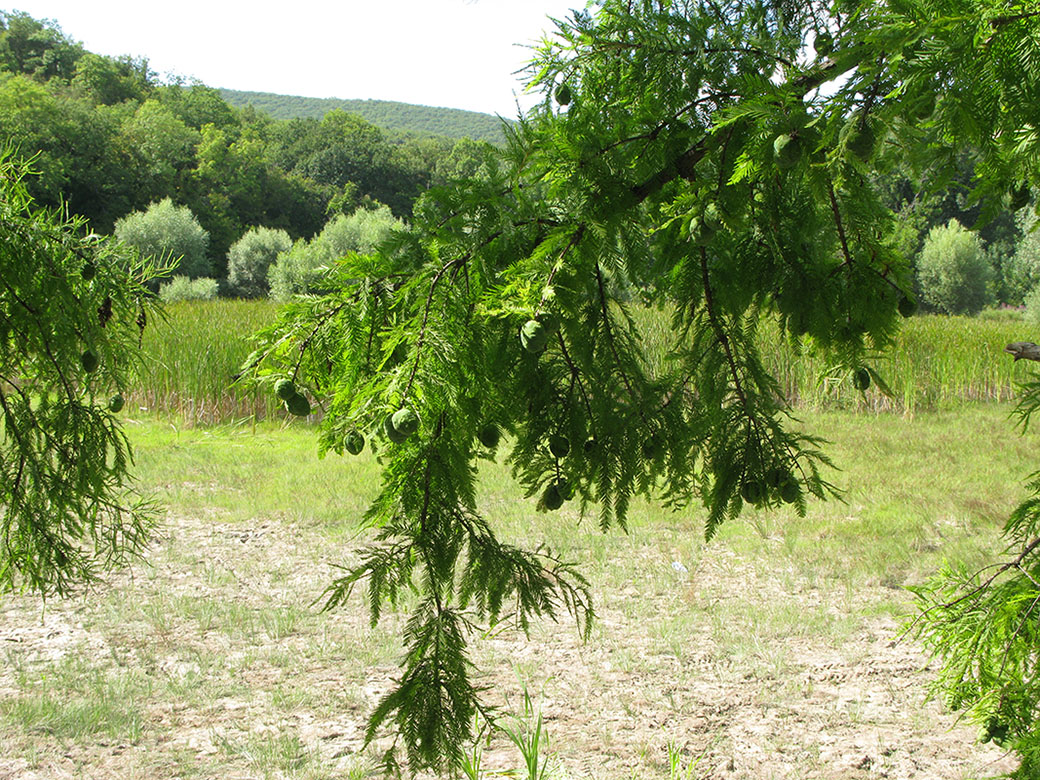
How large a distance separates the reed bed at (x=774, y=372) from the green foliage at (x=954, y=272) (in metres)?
21.0

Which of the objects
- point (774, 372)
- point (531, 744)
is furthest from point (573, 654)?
point (774, 372)

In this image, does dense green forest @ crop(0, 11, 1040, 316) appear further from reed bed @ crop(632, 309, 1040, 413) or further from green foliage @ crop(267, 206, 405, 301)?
reed bed @ crop(632, 309, 1040, 413)

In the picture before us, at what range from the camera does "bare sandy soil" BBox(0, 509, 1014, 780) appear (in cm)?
304

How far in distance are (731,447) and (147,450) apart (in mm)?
8031

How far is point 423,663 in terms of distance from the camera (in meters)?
1.33

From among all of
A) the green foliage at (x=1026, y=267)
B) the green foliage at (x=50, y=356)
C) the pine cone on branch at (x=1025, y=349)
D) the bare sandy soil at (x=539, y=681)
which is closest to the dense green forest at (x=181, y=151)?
the green foliage at (x=1026, y=267)

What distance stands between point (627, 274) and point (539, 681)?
2669 mm

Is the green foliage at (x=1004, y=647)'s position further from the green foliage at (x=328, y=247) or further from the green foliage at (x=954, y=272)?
the green foliage at (x=954, y=272)

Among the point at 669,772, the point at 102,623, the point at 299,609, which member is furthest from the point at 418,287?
the point at 102,623

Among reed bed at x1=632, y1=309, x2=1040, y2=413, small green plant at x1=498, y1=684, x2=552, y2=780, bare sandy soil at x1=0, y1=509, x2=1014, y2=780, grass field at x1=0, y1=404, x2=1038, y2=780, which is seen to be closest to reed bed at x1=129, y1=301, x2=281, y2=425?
grass field at x1=0, y1=404, x2=1038, y2=780

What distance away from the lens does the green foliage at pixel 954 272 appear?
2933 centimetres

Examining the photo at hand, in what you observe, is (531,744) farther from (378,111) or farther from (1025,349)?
(378,111)

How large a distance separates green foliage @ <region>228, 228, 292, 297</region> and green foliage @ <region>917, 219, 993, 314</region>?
2822cm

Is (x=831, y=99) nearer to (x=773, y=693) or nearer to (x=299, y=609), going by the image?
(x=773, y=693)
